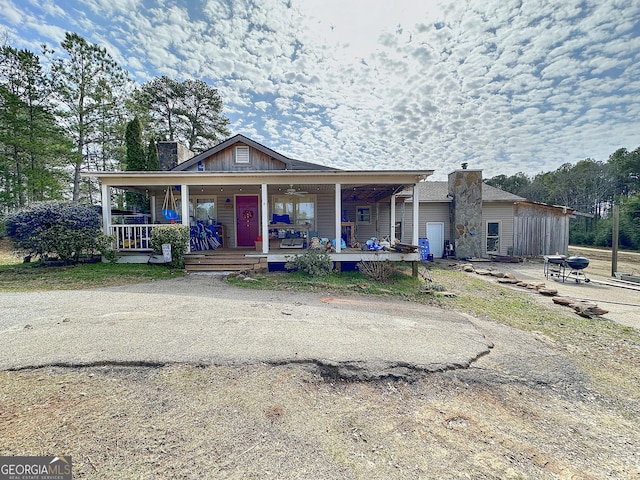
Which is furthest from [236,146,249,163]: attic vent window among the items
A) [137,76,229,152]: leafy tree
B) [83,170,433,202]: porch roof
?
[137,76,229,152]: leafy tree

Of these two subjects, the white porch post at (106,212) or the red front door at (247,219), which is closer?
the white porch post at (106,212)

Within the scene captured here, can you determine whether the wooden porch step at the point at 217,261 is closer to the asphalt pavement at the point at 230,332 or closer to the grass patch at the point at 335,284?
the grass patch at the point at 335,284

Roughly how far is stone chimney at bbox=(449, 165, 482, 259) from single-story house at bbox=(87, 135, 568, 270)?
0.16ft

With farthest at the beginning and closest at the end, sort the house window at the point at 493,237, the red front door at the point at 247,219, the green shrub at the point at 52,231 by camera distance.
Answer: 1. the house window at the point at 493,237
2. the red front door at the point at 247,219
3. the green shrub at the point at 52,231

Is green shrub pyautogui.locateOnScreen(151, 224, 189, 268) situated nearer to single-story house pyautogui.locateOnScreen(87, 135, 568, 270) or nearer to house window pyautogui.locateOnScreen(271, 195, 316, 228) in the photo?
single-story house pyautogui.locateOnScreen(87, 135, 568, 270)

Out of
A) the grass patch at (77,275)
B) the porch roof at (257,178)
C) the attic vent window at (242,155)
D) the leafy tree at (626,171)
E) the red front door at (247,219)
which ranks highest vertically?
the leafy tree at (626,171)

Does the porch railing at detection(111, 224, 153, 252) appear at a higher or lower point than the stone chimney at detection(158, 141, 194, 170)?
lower

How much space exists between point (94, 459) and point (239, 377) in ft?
3.79

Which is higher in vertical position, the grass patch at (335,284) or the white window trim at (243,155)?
the white window trim at (243,155)

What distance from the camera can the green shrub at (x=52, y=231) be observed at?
7707mm

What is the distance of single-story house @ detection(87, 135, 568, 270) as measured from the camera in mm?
8711

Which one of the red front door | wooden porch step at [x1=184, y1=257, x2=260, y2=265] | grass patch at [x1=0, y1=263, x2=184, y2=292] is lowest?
grass patch at [x1=0, y1=263, x2=184, y2=292]

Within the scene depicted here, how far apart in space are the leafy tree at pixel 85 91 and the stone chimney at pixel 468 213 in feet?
76.8

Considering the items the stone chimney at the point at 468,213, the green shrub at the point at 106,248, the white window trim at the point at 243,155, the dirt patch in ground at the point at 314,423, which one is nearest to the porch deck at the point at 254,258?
the green shrub at the point at 106,248
